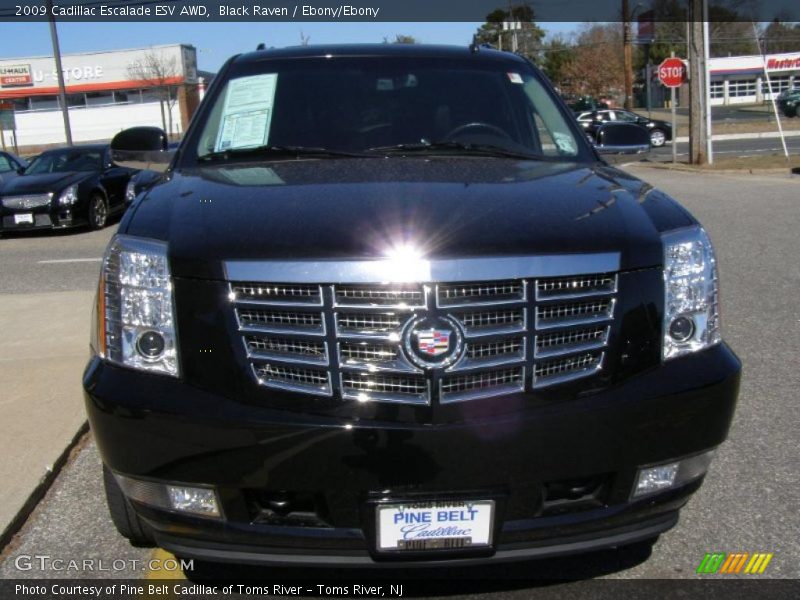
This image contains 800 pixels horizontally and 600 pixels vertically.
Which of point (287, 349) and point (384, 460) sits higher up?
point (287, 349)

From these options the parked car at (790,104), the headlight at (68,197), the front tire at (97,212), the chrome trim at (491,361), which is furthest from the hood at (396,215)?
the parked car at (790,104)

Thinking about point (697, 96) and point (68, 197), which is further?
point (697, 96)

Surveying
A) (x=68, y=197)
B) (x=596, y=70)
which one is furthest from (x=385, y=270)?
(x=596, y=70)

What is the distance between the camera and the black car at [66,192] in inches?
491

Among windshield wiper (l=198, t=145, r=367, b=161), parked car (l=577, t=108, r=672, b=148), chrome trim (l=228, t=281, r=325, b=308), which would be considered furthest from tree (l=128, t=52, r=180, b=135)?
chrome trim (l=228, t=281, r=325, b=308)

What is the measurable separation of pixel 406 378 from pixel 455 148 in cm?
160

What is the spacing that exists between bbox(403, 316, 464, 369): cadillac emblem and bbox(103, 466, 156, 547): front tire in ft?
4.10

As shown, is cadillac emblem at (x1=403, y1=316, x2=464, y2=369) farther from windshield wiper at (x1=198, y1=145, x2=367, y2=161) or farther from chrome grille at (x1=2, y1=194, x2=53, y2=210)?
chrome grille at (x1=2, y1=194, x2=53, y2=210)

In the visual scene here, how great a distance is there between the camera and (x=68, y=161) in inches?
553

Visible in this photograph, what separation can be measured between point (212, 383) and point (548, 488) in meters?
0.99

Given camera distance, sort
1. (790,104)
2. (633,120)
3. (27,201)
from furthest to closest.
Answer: (790,104) → (633,120) → (27,201)

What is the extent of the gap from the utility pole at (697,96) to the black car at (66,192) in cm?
1391

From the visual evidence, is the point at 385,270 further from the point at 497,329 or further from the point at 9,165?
the point at 9,165

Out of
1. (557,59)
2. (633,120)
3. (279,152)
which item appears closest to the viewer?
(279,152)
